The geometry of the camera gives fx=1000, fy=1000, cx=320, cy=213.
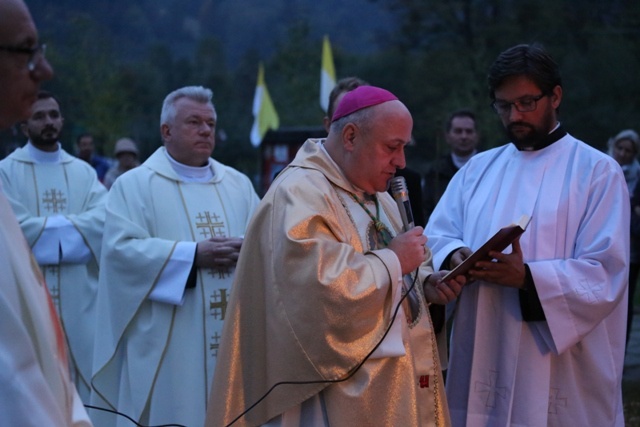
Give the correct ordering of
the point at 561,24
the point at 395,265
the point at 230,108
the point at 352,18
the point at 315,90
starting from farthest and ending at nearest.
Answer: the point at 352,18, the point at 230,108, the point at 315,90, the point at 561,24, the point at 395,265

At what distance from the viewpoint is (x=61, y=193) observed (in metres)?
7.46

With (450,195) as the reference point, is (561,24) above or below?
above

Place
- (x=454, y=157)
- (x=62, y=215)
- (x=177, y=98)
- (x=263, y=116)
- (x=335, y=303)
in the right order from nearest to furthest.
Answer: (x=335, y=303)
(x=177, y=98)
(x=62, y=215)
(x=454, y=157)
(x=263, y=116)

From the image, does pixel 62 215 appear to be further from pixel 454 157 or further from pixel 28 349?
pixel 28 349

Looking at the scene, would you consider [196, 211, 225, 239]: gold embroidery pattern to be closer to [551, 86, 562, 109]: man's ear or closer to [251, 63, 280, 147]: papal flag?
[551, 86, 562, 109]: man's ear

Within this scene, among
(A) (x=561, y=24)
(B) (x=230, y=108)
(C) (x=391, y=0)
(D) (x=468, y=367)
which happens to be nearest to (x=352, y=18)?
(B) (x=230, y=108)

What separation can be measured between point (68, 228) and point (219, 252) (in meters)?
1.98

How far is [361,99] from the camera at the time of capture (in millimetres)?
3871

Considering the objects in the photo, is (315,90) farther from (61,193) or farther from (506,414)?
(506,414)

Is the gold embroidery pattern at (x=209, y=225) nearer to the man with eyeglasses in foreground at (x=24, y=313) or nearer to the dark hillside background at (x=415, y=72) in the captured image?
the man with eyeglasses in foreground at (x=24, y=313)

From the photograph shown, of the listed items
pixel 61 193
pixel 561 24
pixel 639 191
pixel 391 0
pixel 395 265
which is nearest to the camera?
pixel 395 265

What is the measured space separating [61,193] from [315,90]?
91.2ft

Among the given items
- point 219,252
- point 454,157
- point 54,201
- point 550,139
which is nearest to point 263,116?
point 454,157

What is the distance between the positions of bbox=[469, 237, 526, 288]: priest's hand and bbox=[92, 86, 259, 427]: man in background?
5.80 ft
